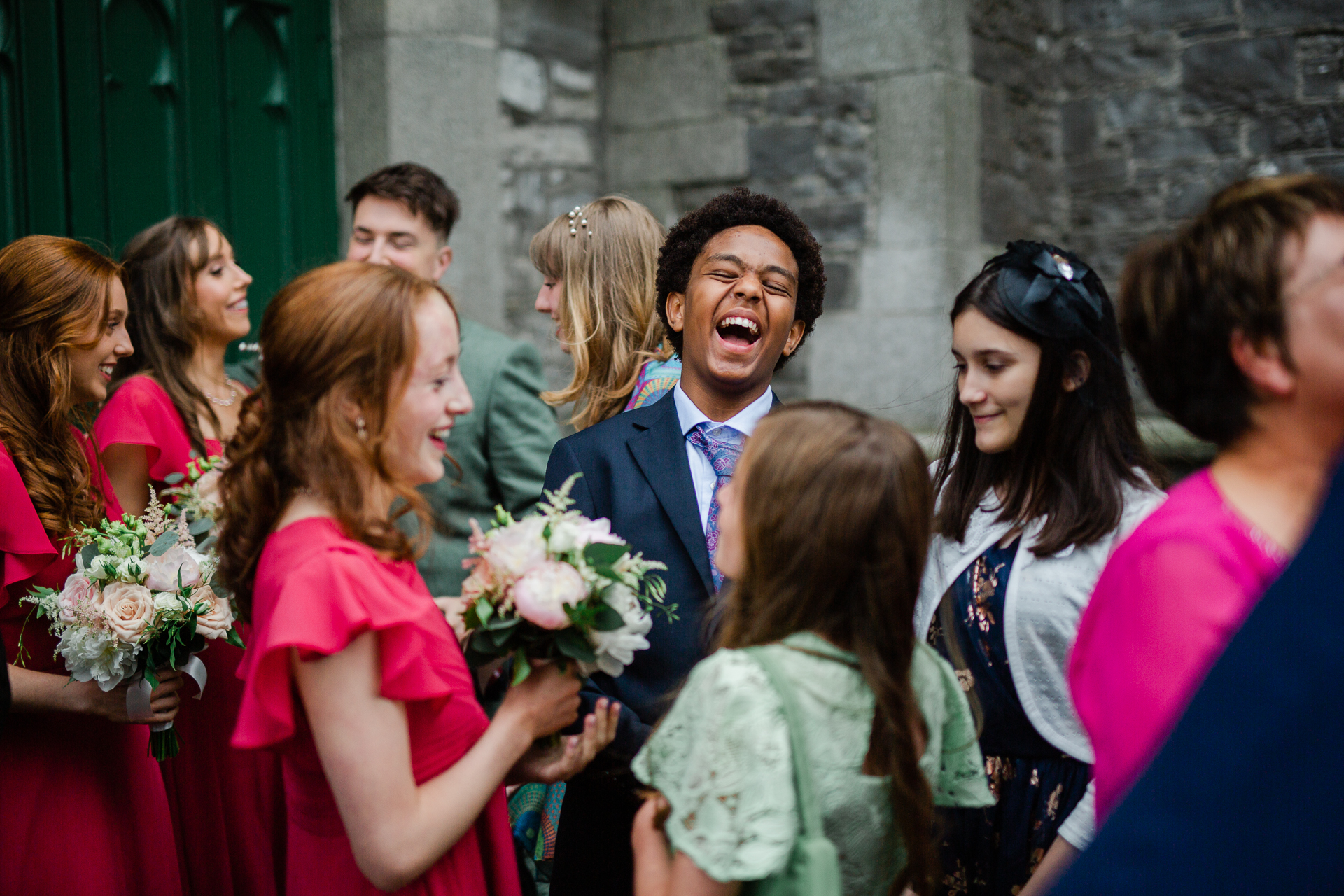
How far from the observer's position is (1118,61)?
5.75m

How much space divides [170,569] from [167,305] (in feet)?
5.01

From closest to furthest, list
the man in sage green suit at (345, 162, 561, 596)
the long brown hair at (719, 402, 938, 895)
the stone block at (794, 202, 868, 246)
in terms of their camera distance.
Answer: the long brown hair at (719, 402, 938, 895)
the man in sage green suit at (345, 162, 561, 596)
the stone block at (794, 202, 868, 246)

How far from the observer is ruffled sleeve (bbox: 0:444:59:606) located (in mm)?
2242

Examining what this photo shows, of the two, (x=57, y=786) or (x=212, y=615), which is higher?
(x=212, y=615)

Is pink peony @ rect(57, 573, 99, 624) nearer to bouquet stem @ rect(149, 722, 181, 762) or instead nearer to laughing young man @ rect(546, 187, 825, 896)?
bouquet stem @ rect(149, 722, 181, 762)

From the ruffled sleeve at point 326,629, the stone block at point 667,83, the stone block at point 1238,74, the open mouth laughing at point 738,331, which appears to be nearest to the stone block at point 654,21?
the stone block at point 667,83

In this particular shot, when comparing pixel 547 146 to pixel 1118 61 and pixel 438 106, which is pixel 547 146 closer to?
pixel 438 106

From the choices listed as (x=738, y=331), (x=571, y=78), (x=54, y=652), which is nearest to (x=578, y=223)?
(x=738, y=331)

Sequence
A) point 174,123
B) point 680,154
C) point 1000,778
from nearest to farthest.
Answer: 1. point 1000,778
2. point 174,123
3. point 680,154

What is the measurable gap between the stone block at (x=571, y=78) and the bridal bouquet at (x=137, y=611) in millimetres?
3938

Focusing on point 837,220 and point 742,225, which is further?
point 837,220

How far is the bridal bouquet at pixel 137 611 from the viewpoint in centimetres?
221

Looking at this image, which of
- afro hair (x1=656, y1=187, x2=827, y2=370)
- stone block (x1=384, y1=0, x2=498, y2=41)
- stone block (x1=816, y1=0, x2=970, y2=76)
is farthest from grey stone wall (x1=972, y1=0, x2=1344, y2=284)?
afro hair (x1=656, y1=187, x2=827, y2=370)

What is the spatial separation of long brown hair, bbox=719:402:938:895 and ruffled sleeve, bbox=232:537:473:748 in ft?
1.71
